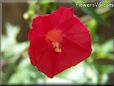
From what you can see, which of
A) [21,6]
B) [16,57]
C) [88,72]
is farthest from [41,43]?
[21,6]

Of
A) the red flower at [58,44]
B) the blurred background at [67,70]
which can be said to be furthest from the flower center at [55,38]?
the blurred background at [67,70]

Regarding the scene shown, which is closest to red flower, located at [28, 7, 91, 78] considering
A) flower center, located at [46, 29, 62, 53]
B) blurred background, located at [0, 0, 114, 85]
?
flower center, located at [46, 29, 62, 53]

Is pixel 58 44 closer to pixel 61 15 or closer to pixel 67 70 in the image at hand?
pixel 61 15

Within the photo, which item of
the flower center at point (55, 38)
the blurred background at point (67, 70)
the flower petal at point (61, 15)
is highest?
the flower petal at point (61, 15)

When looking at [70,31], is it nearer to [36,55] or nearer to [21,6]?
[36,55]

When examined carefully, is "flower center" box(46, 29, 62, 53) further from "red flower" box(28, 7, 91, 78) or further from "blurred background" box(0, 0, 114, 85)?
"blurred background" box(0, 0, 114, 85)

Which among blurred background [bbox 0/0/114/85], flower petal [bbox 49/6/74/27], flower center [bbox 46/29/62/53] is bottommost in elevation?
blurred background [bbox 0/0/114/85]

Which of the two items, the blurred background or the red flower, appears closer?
the red flower

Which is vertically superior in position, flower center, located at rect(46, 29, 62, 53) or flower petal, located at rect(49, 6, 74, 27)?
flower petal, located at rect(49, 6, 74, 27)

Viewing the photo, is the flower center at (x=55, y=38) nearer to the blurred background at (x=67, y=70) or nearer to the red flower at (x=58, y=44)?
the red flower at (x=58, y=44)

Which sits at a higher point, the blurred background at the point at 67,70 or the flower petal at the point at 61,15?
the flower petal at the point at 61,15
